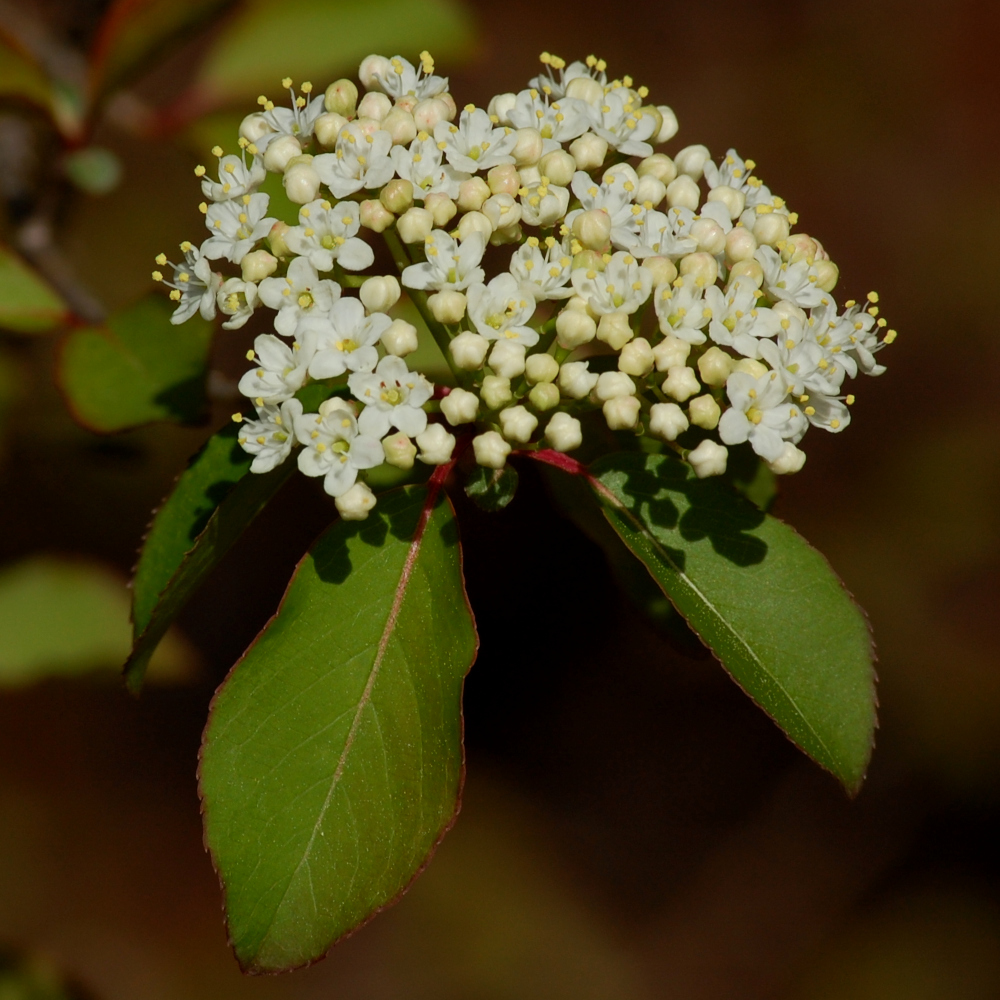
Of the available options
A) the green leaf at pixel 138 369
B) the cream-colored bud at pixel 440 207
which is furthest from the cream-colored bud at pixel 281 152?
the green leaf at pixel 138 369

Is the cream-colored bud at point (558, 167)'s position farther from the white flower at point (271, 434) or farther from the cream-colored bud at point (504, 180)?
the white flower at point (271, 434)

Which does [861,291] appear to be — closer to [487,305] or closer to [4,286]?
[487,305]

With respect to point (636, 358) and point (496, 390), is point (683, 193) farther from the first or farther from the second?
point (496, 390)

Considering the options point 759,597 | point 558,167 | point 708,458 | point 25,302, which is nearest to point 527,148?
point 558,167

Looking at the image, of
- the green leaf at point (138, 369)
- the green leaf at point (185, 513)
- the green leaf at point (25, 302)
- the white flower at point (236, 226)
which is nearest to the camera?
the white flower at point (236, 226)

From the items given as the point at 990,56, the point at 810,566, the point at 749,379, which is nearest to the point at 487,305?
the point at 749,379

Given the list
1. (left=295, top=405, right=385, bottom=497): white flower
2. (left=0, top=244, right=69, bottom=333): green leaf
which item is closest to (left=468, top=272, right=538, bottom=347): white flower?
(left=295, top=405, right=385, bottom=497): white flower
